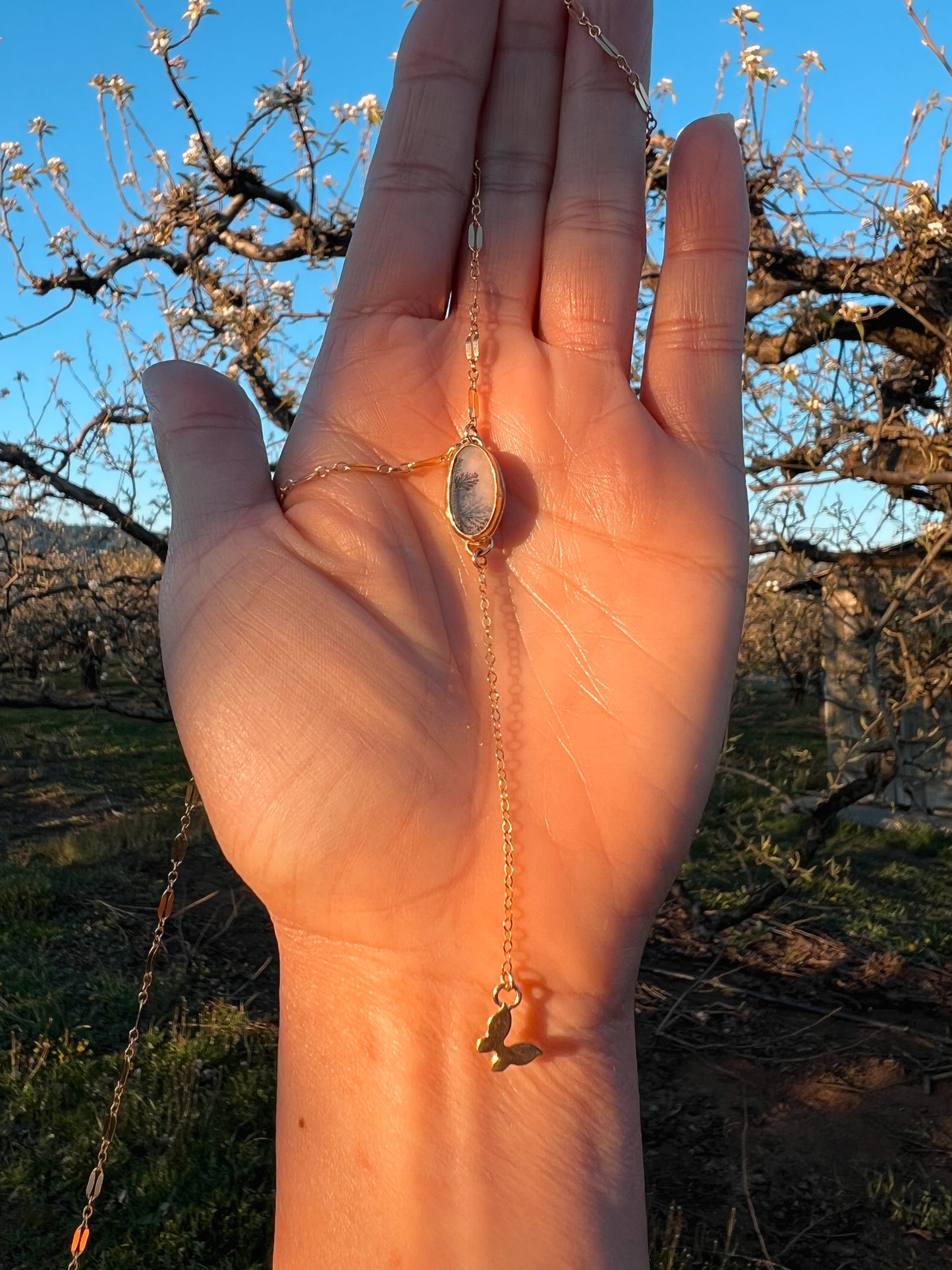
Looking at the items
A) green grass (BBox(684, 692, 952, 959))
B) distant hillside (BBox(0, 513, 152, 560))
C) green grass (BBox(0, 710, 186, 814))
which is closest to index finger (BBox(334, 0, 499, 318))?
green grass (BBox(684, 692, 952, 959))

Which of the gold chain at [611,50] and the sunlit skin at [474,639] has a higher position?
the gold chain at [611,50]

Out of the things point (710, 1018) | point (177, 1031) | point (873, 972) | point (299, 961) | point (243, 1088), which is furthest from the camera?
point (873, 972)

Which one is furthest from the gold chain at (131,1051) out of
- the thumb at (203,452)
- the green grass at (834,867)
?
the green grass at (834,867)

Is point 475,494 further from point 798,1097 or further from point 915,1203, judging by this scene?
point 798,1097

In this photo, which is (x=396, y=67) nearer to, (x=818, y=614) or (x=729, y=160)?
(x=729, y=160)

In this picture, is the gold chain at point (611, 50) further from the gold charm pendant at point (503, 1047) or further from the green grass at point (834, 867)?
the green grass at point (834, 867)

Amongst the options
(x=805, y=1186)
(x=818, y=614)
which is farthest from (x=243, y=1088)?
(x=818, y=614)
